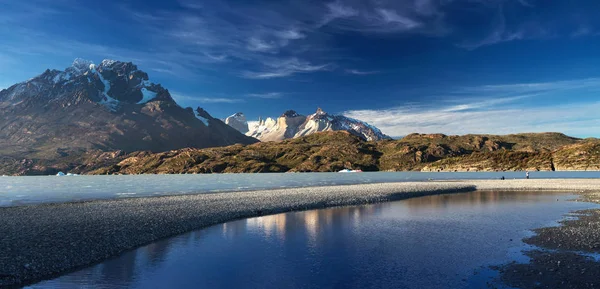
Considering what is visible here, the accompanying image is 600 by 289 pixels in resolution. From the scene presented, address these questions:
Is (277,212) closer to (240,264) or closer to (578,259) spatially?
(240,264)

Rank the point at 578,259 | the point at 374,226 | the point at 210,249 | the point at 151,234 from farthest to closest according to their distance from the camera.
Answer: the point at 374,226, the point at 151,234, the point at 210,249, the point at 578,259

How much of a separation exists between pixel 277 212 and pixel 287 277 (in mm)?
31616

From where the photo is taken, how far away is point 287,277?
21828 mm

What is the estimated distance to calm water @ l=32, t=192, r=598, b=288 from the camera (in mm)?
21188

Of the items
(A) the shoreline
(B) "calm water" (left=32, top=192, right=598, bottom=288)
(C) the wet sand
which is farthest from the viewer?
(A) the shoreline

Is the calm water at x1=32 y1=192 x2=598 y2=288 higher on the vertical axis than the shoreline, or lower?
lower

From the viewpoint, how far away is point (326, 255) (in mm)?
27312

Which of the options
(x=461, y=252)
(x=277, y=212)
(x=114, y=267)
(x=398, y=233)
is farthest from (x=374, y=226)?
(x=114, y=267)

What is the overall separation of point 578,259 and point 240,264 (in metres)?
22.1

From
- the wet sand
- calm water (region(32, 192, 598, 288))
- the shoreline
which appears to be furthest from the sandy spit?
the wet sand

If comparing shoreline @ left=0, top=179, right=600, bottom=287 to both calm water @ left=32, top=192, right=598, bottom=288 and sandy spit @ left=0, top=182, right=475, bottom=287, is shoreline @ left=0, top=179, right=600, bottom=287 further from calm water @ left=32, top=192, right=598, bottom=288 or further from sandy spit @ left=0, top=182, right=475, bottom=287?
calm water @ left=32, top=192, right=598, bottom=288

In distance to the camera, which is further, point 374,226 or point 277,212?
point 277,212

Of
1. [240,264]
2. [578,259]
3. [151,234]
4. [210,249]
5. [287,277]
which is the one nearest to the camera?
[287,277]

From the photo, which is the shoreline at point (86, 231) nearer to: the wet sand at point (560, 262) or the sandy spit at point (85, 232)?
the sandy spit at point (85, 232)
